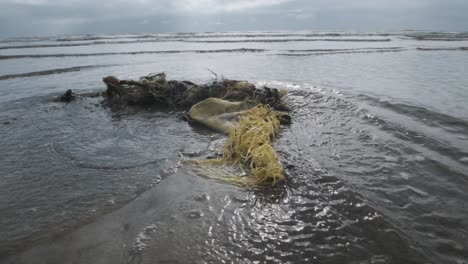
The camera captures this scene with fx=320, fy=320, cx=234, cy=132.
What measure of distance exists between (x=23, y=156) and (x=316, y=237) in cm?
477

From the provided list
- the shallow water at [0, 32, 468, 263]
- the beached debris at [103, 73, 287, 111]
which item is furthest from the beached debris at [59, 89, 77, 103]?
the shallow water at [0, 32, 468, 263]

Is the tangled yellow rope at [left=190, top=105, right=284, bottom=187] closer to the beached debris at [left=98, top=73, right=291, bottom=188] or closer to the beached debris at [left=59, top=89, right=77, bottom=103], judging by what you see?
the beached debris at [left=98, top=73, right=291, bottom=188]

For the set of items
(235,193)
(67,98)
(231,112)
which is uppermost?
(67,98)

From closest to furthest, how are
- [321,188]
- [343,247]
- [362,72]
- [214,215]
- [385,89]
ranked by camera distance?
[343,247]
[214,215]
[321,188]
[385,89]
[362,72]

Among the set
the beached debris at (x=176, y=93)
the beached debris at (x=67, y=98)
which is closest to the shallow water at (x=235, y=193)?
the beached debris at (x=176, y=93)

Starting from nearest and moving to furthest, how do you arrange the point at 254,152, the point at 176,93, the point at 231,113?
the point at 254,152 → the point at 231,113 → the point at 176,93

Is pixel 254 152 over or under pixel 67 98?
under

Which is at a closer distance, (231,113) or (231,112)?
(231,113)

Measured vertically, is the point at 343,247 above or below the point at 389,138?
below

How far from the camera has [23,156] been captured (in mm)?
5223

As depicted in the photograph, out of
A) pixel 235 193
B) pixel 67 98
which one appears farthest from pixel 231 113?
pixel 67 98

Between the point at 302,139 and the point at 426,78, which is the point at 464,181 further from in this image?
the point at 426,78

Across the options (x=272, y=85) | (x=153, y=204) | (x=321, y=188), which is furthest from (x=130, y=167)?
(x=272, y=85)

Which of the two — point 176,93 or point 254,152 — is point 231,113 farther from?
point 176,93
